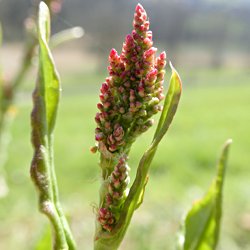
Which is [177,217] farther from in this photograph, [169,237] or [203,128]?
[203,128]

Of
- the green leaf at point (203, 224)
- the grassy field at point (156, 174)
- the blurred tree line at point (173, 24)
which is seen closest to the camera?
the green leaf at point (203, 224)

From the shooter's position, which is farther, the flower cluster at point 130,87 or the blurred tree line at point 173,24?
the blurred tree line at point 173,24

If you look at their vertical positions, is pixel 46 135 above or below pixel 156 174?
above

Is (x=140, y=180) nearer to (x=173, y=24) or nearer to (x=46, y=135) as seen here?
(x=46, y=135)

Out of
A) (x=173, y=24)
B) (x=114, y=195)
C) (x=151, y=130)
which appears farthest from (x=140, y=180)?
(x=173, y=24)

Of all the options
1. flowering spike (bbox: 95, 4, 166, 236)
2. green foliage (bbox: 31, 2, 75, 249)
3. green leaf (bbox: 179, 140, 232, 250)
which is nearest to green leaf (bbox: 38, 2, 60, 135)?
green foliage (bbox: 31, 2, 75, 249)

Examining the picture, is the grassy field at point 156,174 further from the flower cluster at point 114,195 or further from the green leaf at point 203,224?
the green leaf at point 203,224

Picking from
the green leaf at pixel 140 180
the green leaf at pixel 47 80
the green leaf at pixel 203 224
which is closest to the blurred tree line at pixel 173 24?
the green leaf at pixel 203 224
